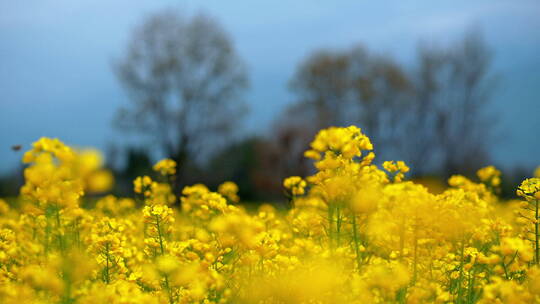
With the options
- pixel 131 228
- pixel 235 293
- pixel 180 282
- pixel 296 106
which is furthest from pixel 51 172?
pixel 296 106

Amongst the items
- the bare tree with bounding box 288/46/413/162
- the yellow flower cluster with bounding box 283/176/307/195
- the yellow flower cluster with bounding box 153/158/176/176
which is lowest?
the yellow flower cluster with bounding box 283/176/307/195

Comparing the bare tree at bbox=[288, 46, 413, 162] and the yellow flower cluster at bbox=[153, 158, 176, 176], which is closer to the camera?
the yellow flower cluster at bbox=[153, 158, 176, 176]

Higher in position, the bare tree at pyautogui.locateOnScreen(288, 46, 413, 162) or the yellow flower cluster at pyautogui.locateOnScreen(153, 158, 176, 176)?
the bare tree at pyautogui.locateOnScreen(288, 46, 413, 162)

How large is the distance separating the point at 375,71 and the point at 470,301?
26912mm

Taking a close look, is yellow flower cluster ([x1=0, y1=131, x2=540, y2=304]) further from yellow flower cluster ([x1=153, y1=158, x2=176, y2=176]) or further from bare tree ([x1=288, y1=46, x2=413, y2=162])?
bare tree ([x1=288, y1=46, x2=413, y2=162])

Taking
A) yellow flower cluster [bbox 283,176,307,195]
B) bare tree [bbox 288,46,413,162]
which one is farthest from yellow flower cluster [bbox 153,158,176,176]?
bare tree [bbox 288,46,413,162]

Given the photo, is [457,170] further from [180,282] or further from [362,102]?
[180,282]

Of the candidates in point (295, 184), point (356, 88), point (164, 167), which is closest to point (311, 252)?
point (295, 184)

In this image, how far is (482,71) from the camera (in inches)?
1080

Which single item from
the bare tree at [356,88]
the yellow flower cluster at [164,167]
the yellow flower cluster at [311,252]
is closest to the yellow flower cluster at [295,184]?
the yellow flower cluster at [311,252]

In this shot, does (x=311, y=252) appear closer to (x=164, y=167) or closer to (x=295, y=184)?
(x=295, y=184)

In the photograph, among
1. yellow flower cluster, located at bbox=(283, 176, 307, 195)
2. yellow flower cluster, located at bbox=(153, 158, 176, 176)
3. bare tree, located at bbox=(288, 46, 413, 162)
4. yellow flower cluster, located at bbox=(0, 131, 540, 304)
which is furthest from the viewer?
bare tree, located at bbox=(288, 46, 413, 162)

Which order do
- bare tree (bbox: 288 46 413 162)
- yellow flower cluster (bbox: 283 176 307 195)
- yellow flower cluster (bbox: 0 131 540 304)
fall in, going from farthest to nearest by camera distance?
bare tree (bbox: 288 46 413 162) < yellow flower cluster (bbox: 283 176 307 195) < yellow flower cluster (bbox: 0 131 540 304)

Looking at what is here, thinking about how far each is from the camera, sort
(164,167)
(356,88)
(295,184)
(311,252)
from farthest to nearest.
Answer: (356,88) → (164,167) → (295,184) → (311,252)
